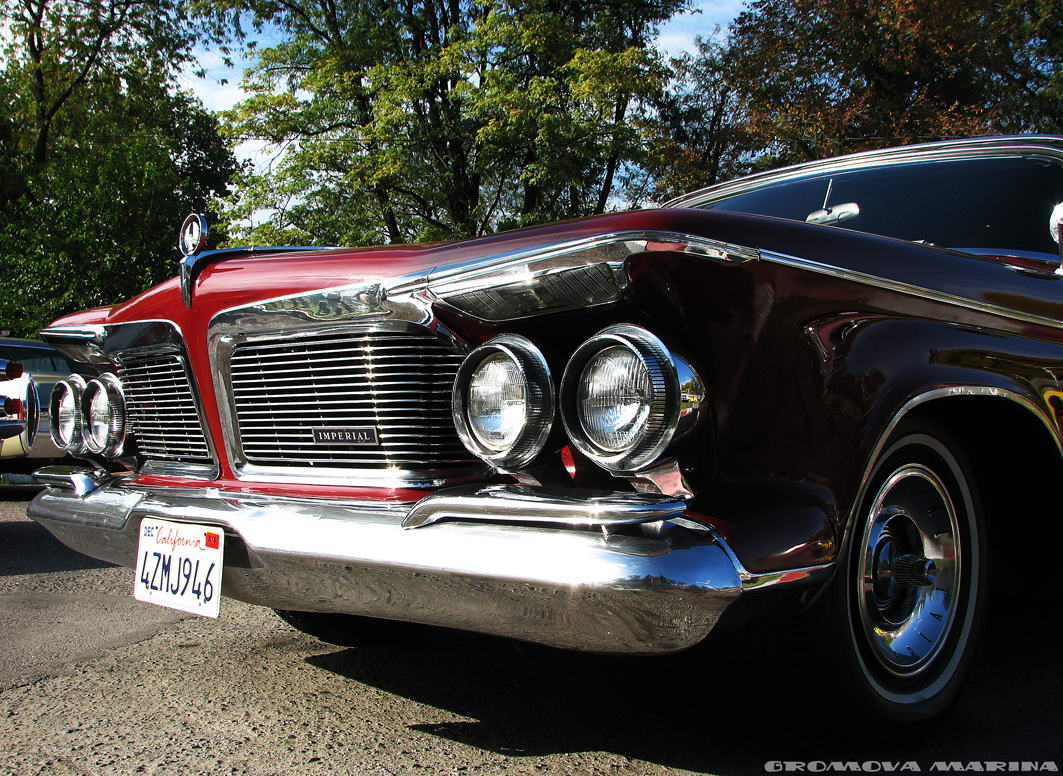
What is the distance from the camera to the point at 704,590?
58.8 inches

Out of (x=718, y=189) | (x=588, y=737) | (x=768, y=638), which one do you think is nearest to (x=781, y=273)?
(x=768, y=638)

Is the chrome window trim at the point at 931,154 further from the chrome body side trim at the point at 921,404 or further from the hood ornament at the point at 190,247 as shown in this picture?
the hood ornament at the point at 190,247

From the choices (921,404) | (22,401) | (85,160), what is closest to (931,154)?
(921,404)

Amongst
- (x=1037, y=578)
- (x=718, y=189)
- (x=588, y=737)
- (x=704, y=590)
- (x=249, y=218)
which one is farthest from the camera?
(x=249, y=218)

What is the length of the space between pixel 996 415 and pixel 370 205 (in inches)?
658

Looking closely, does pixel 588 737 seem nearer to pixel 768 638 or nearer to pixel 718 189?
pixel 768 638

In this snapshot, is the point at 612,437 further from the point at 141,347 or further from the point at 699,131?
the point at 699,131

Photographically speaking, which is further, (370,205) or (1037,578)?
(370,205)

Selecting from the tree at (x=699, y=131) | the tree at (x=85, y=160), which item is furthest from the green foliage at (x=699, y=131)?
the tree at (x=85, y=160)

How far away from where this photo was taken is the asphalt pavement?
196cm

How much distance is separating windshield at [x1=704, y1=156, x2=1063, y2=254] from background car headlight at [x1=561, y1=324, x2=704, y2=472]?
138 cm

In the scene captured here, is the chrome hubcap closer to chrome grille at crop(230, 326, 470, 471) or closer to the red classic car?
the red classic car

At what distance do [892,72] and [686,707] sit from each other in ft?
55.1

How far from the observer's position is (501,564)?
1623 mm
